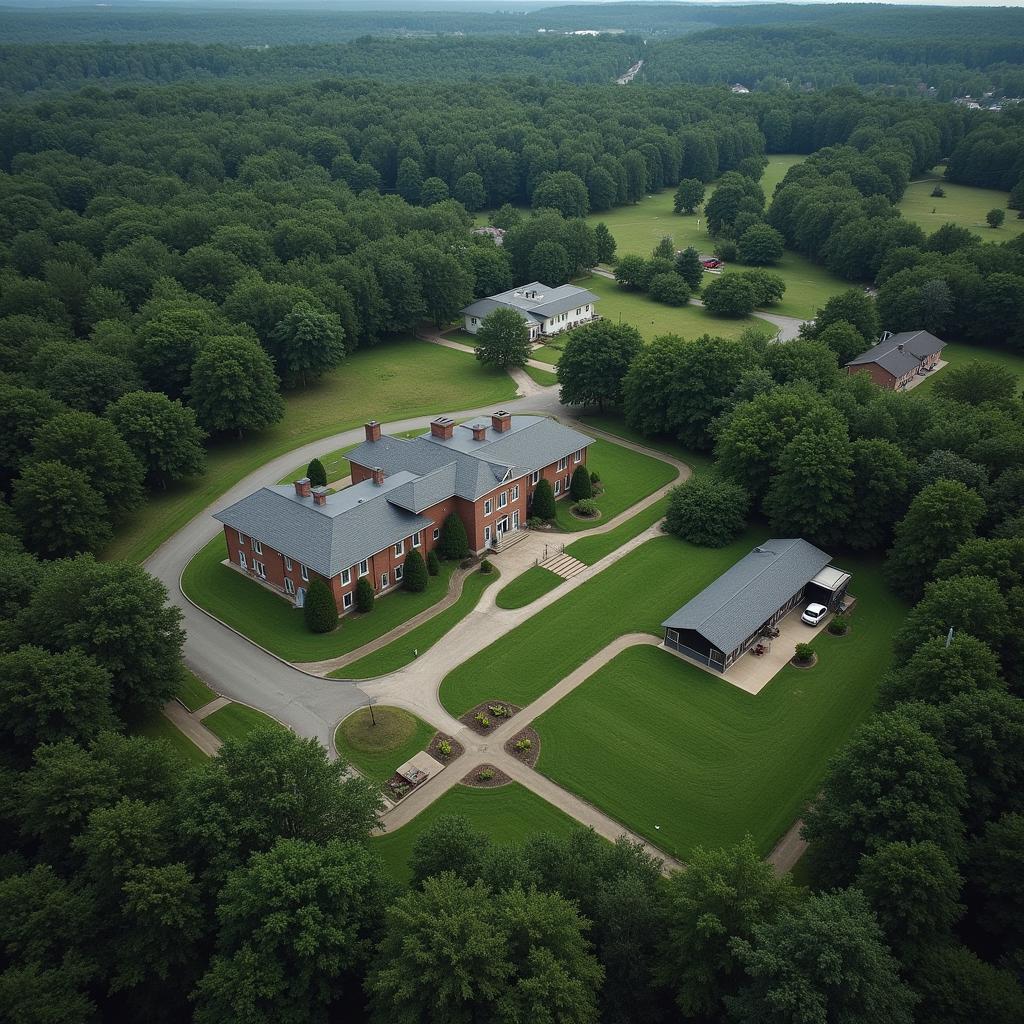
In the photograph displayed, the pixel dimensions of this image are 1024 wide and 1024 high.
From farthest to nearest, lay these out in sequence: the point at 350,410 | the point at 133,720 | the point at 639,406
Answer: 1. the point at 350,410
2. the point at 639,406
3. the point at 133,720

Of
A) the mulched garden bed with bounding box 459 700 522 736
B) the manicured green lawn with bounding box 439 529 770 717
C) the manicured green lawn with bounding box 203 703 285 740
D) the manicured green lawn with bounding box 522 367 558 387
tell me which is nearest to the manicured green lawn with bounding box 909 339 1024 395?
the manicured green lawn with bounding box 522 367 558 387

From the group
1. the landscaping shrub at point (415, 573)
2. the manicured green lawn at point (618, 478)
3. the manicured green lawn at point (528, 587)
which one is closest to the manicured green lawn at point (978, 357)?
the manicured green lawn at point (618, 478)

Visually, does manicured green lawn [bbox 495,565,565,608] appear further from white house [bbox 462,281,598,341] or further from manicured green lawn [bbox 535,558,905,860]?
white house [bbox 462,281,598,341]

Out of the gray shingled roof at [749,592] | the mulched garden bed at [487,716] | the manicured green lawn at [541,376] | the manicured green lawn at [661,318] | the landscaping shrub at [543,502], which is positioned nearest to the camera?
the mulched garden bed at [487,716]

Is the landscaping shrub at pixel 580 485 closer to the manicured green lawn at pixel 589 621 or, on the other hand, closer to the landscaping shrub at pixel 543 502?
the landscaping shrub at pixel 543 502

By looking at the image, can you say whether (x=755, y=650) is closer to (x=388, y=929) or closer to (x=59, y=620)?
(x=388, y=929)

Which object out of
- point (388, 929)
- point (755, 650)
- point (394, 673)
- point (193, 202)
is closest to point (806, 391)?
point (755, 650)
